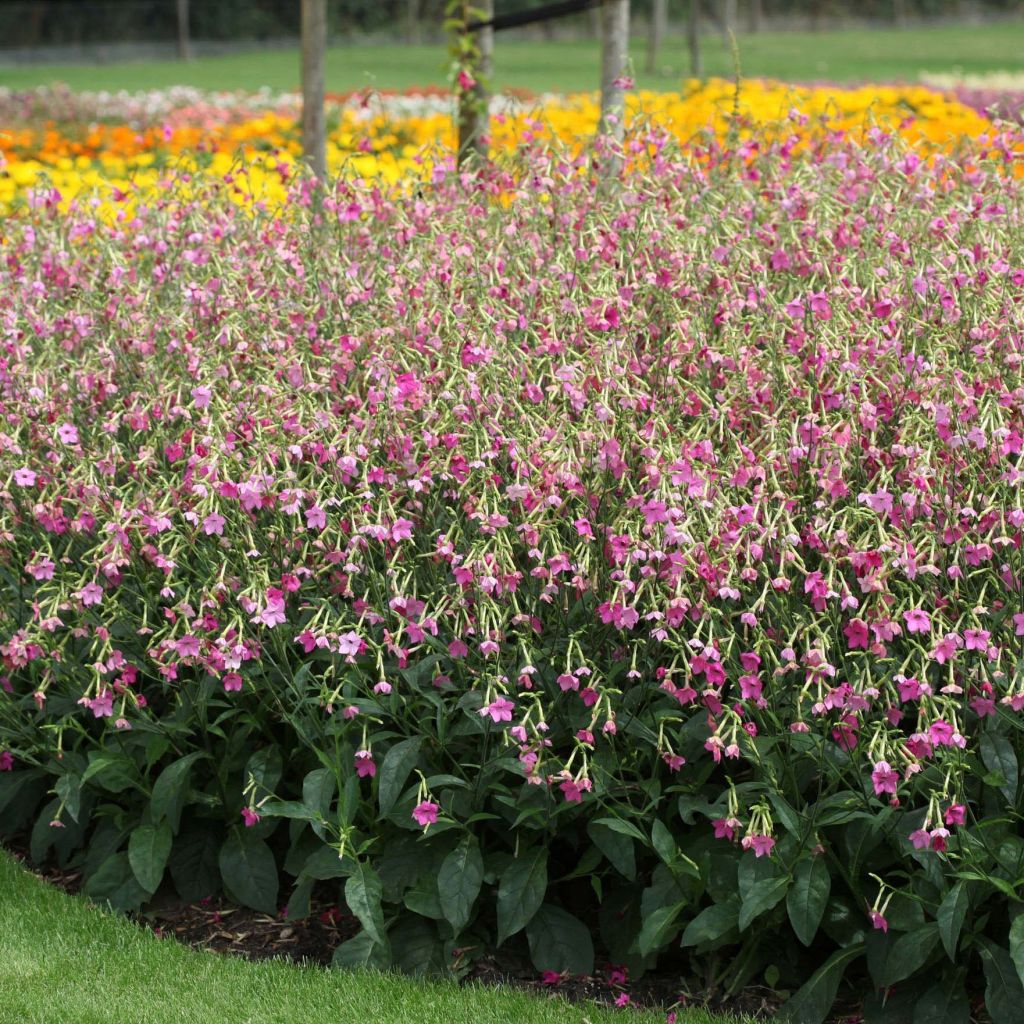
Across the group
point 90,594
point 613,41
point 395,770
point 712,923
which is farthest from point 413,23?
point 712,923

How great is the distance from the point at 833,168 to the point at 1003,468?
103 inches

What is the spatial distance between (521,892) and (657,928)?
344 millimetres

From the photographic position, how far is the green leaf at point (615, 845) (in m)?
3.78

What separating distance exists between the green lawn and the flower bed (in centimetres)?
2277

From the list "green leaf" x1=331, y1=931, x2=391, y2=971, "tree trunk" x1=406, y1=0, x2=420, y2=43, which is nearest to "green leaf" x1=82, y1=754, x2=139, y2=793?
"green leaf" x1=331, y1=931, x2=391, y2=971

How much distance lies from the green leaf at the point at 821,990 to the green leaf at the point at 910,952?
0.12 m

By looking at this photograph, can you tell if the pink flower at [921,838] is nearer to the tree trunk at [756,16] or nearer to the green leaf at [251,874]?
the green leaf at [251,874]

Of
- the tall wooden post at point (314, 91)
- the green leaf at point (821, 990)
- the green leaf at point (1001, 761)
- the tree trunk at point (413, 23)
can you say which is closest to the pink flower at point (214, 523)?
the green leaf at point (821, 990)

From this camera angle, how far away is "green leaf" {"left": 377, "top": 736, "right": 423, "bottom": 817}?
12.6ft

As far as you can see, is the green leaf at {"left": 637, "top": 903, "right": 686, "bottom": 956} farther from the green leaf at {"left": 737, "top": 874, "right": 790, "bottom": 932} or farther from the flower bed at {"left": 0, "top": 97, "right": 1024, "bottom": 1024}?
the green leaf at {"left": 737, "top": 874, "right": 790, "bottom": 932}

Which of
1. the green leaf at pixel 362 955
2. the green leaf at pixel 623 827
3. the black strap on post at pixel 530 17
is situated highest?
the black strap on post at pixel 530 17

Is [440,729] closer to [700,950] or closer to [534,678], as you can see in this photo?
[534,678]

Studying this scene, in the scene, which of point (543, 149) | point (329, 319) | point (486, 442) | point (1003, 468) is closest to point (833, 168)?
point (543, 149)

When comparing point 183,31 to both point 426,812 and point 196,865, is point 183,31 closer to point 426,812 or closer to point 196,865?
point 196,865
